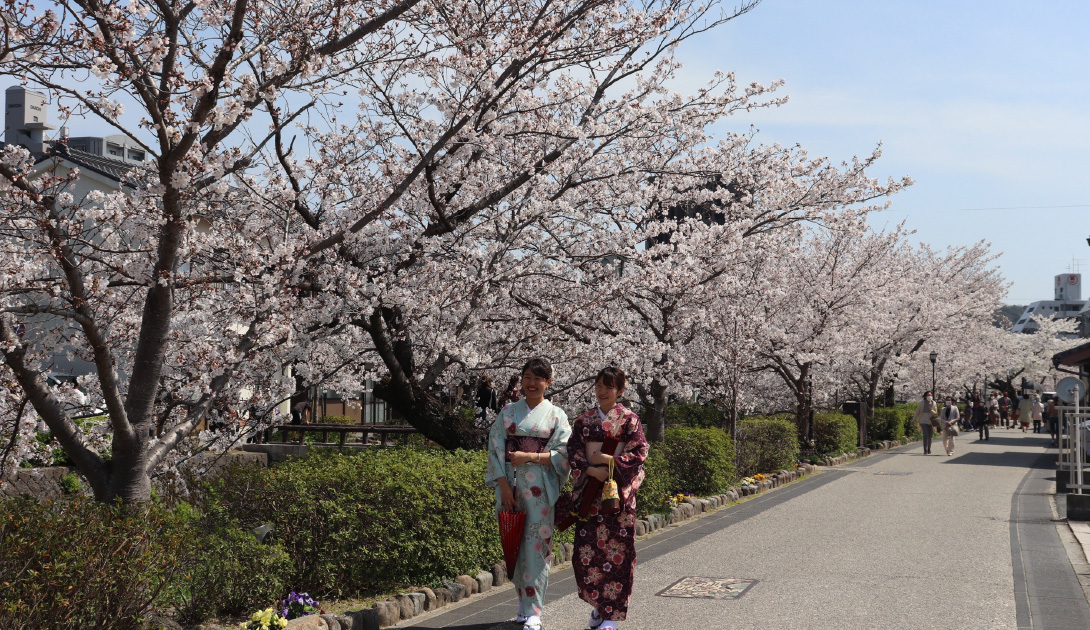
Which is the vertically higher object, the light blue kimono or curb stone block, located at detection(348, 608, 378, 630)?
the light blue kimono

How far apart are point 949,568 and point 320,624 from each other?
5622 mm

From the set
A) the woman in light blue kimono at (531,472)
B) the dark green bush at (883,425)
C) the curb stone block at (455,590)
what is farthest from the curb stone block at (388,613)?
the dark green bush at (883,425)

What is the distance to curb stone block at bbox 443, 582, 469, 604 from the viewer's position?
7.01m

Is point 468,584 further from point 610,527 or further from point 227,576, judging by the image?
point 227,576

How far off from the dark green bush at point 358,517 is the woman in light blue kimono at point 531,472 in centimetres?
111

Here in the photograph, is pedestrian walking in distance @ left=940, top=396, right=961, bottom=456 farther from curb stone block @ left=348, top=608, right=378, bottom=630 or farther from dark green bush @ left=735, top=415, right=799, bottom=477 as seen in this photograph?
curb stone block @ left=348, top=608, right=378, bottom=630

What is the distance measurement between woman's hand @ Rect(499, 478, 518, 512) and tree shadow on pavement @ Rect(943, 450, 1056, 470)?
19.2 metres

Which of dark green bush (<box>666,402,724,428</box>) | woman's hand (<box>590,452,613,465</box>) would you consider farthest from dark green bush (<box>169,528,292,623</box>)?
dark green bush (<box>666,402,724,428</box>)

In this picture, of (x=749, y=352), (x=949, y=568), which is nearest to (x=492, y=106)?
(x=949, y=568)

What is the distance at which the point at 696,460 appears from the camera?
1349 centimetres

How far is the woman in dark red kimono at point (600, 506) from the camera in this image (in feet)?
19.4

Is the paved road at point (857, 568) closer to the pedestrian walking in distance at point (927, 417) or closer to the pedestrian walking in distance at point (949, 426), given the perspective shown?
the pedestrian walking in distance at point (927, 417)

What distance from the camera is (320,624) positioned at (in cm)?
572

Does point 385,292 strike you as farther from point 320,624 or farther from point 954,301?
point 954,301
